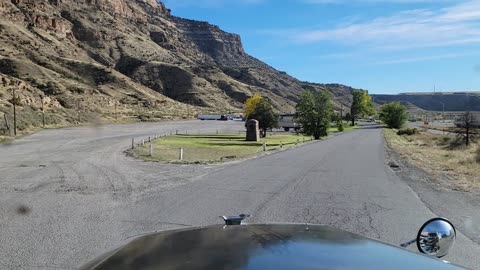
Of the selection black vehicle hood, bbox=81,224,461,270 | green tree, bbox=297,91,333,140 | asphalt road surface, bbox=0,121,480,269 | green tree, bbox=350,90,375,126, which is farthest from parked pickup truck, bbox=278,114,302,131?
black vehicle hood, bbox=81,224,461,270

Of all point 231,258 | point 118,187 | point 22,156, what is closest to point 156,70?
point 22,156

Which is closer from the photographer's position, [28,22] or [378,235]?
[378,235]

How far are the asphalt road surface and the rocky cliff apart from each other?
4138 cm

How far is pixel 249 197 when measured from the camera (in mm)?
13148

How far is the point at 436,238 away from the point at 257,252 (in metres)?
1.72

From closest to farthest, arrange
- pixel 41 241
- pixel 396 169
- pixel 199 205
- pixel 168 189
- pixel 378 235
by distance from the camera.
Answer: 1. pixel 41 241
2. pixel 378 235
3. pixel 199 205
4. pixel 168 189
5. pixel 396 169

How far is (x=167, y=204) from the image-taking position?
39.4ft

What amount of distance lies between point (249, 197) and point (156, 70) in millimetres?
143660

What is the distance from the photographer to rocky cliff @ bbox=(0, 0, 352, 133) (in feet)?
277

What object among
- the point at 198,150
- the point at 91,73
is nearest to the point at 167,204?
the point at 198,150

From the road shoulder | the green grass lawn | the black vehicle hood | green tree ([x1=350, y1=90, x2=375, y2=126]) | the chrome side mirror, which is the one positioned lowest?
the green grass lawn

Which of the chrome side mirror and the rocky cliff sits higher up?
the rocky cliff

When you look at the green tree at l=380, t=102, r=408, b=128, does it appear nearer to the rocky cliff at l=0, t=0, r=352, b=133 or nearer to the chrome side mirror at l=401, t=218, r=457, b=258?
the rocky cliff at l=0, t=0, r=352, b=133

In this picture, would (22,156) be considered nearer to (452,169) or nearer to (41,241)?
(41,241)
